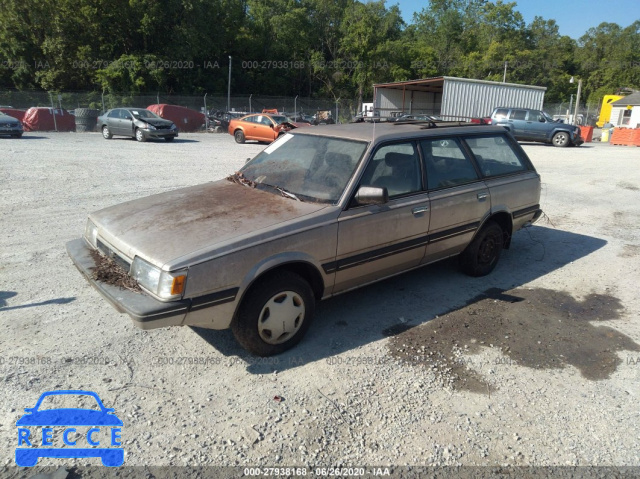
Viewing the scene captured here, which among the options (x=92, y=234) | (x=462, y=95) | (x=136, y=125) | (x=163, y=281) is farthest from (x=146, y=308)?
(x=462, y=95)

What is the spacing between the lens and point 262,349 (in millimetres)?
3445

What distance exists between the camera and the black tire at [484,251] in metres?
5.06

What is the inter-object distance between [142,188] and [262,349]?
6658 mm

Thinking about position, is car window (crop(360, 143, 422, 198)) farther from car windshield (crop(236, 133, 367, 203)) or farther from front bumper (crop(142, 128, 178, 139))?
front bumper (crop(142, 128, 178, 139))

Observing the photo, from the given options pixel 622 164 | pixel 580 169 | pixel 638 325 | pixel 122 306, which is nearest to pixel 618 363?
pixel 638 325

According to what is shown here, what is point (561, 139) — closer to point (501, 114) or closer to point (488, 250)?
point (501, 114)

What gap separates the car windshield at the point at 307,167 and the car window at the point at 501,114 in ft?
67.9

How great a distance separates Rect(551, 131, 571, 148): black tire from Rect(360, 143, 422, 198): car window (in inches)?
830

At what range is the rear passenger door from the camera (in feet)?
14.6

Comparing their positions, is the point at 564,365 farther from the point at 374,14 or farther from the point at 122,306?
the point at 374,14

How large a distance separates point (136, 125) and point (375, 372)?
18.7 metres

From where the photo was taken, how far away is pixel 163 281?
293 centimetres

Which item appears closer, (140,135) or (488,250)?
(488,250)

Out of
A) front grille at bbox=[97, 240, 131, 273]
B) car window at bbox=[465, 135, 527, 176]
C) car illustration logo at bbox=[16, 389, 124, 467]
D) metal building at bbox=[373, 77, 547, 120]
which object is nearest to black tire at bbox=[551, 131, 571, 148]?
metal building at bbox=[373, 77, 547, 120]
